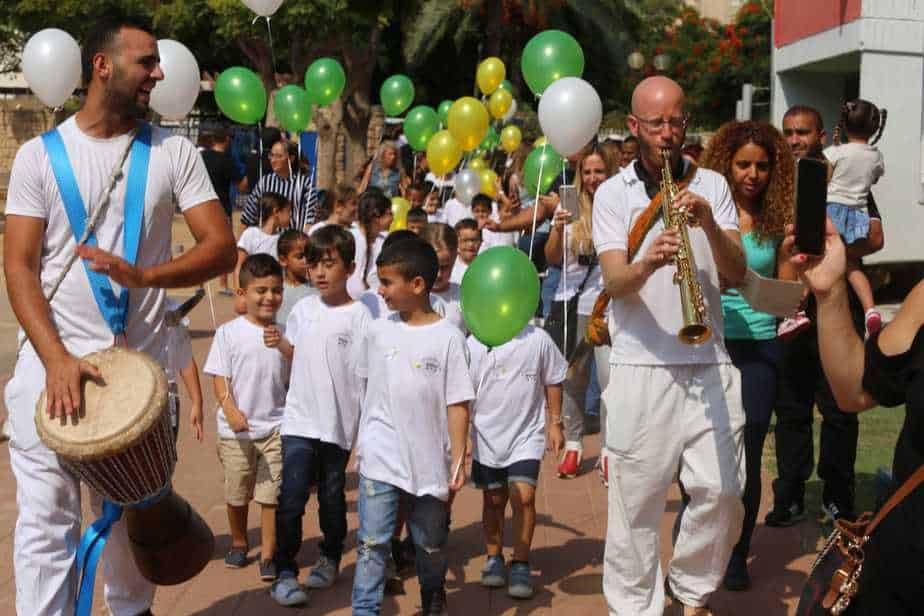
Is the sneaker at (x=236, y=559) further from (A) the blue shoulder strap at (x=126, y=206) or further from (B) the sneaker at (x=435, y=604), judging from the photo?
(A) the blue shoulder strap at (x=126, y=206)

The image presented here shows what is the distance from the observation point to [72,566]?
13.9ft

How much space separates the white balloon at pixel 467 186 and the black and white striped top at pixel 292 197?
5.28 feet

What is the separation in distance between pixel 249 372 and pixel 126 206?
2078 millimetres

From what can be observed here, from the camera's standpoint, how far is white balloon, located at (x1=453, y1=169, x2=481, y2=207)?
12367 millimetres

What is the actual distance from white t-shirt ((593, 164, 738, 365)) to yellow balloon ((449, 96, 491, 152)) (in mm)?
6469

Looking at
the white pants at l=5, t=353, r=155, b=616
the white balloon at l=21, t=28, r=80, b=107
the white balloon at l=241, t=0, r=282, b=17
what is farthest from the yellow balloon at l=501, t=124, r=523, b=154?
the white pants at l=5, t=353, r=155, b=616

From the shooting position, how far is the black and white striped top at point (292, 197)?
11.1 m

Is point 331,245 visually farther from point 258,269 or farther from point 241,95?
point 241,95

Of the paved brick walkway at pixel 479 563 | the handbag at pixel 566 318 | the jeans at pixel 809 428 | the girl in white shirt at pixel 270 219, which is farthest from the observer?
the girl in white shirt at pixel 270 219

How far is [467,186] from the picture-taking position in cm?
1245

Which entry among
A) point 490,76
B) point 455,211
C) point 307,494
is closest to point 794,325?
Result: point 307,494

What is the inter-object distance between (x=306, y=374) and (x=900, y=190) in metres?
9.82

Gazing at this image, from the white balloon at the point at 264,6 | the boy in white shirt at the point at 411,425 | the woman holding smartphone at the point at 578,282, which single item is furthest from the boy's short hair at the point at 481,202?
the boy in white shirt at the point at 411,425

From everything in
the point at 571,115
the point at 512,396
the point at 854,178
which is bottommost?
the point at 512,396
